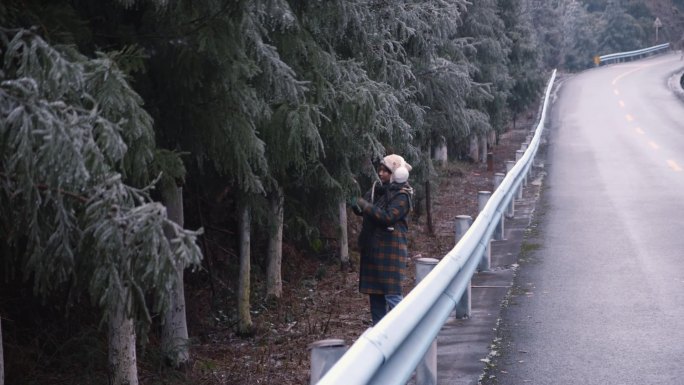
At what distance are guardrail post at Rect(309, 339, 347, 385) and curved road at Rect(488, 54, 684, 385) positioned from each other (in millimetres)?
2827

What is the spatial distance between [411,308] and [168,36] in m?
2.93

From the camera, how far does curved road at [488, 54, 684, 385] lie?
6.74 m

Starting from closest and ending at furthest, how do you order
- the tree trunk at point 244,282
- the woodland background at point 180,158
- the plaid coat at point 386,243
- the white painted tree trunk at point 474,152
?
the woodland background at point 180,158 < the plaid coat at point 386,243 < the tree trunk at point 244,282 < the white painted tree trunk at point 474,152

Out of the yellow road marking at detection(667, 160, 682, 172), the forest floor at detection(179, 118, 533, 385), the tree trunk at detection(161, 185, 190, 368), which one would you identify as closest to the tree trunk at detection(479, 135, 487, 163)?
the yellow road marking at detection(667, 160, 682, 172)

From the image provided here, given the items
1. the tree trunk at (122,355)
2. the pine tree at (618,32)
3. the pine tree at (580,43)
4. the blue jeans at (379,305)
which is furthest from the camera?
the pine tree at (618,32)

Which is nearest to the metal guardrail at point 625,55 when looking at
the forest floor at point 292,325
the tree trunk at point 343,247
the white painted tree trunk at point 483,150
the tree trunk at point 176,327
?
the white painted tree trunk at point 483,150

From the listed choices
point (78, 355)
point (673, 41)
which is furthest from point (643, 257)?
point (673, 41)

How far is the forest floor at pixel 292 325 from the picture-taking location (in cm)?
869

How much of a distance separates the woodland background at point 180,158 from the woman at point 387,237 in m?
0.70

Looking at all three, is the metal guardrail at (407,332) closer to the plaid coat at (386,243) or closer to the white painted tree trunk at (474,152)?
the plaid coat at (386,243)

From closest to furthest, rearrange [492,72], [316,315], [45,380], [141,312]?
[141,312] → [45,380] → [316,315] → [492,72]

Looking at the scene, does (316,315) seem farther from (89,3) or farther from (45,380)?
(89,3)

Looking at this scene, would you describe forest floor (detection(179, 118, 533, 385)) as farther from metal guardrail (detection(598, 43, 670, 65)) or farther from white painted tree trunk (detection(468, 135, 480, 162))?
metal guardrail (detection(598, 43, 670, 65))

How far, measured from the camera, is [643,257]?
457 inches
